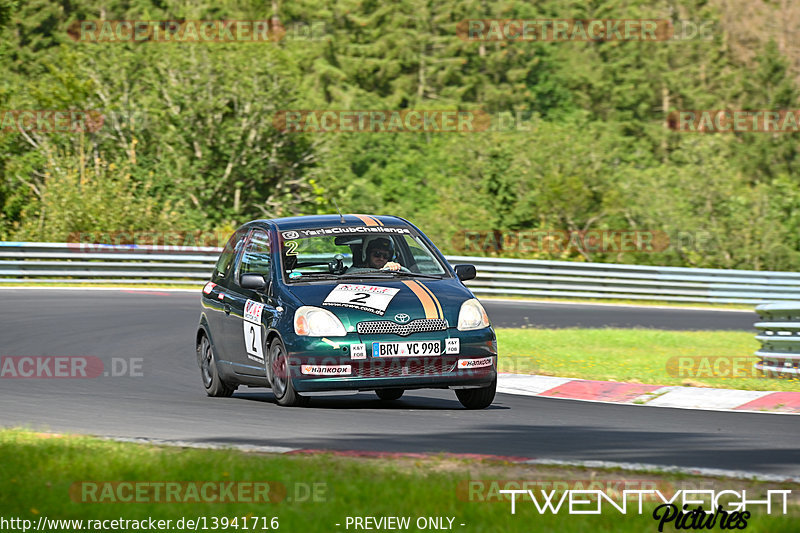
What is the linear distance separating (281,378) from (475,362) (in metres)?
1.63

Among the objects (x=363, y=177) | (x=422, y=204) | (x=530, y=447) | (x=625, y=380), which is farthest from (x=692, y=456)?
(x=363, y=177)

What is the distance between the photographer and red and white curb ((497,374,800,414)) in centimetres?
1175

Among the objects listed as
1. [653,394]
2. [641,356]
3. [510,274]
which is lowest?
[510,274]

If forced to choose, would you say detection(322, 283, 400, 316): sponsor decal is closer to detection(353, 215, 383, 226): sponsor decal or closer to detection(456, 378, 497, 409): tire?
detection(456, 378, 497, 409): tire

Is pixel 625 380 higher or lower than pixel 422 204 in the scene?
higher

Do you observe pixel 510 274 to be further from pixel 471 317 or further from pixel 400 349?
pixel 400 349

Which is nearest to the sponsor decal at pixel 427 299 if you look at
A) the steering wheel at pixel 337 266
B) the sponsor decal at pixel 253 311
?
the steering wheel at pixel 337 266

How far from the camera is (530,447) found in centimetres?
855

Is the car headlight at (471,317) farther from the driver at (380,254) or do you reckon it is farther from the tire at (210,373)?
the tire at (210,373)

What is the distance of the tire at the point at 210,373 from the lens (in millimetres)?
12164

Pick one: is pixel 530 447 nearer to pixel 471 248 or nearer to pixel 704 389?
pixel 704 389

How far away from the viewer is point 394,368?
10273mm

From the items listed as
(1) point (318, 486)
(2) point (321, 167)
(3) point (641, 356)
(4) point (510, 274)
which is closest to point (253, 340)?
(1) point (318, 486)

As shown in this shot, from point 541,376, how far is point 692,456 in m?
5.56
